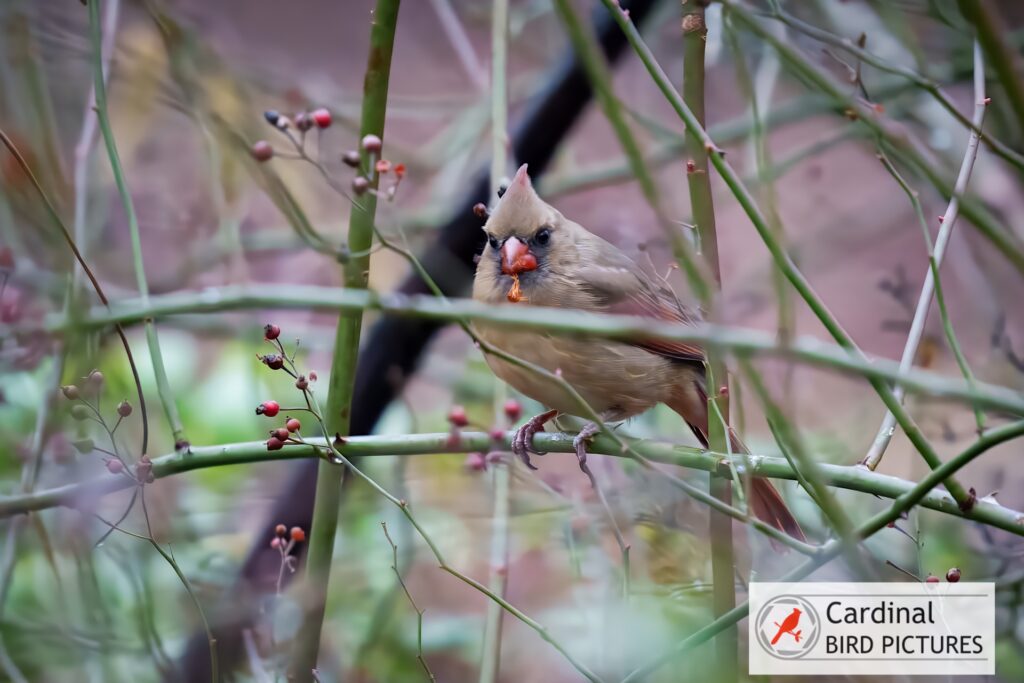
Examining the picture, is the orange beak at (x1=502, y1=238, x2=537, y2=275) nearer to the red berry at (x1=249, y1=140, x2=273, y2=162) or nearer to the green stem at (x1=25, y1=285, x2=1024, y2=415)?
the red berry at (x1=249, y1=140, x2=273, y2=162)

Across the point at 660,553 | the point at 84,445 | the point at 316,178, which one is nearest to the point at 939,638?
the point at 660,553

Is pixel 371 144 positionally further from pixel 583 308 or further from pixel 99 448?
pixel 583 308

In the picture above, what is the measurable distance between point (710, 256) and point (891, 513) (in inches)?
23.9

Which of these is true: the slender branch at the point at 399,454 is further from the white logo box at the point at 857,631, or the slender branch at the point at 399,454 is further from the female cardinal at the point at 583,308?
the female cardinal at the point at 583,308

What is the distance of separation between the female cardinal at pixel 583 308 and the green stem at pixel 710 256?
466 millimetres

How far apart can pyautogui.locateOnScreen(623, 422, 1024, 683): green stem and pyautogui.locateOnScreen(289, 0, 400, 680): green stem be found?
0.67 meters

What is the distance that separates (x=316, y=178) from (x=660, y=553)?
244cm

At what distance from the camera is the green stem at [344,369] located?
184 centimetres

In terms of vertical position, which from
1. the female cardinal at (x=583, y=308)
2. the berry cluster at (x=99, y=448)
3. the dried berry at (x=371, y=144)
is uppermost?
the female cardinal at (x=583, y=308)

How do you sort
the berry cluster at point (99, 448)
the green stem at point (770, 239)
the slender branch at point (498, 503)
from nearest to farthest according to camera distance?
1. the green stem at point (770, 239)
2. the berry cluster at point (99, 448)
3. the slender branch at point (498, 503)

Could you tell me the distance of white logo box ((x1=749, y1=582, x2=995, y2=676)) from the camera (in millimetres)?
1821

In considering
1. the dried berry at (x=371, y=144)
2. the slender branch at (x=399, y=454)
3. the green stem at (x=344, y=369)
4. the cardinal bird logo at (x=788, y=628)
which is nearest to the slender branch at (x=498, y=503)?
the slender branch at (x=399, y=454)

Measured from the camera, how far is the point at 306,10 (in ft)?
20.0

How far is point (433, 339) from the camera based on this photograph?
3.63 m
